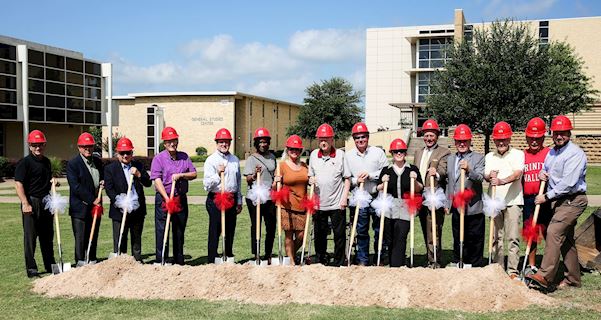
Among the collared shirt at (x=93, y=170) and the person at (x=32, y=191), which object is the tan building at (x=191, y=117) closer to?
the collared shirt at (x=93, y=170)

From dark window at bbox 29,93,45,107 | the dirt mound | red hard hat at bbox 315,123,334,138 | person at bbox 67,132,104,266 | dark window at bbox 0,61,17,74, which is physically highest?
dark window at bbox 0,61,17,74

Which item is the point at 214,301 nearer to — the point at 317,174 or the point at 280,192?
the point at 280,192

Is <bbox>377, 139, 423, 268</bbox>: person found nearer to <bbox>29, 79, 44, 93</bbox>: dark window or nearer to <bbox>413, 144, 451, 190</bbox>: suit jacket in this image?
<bbox>413, 144, 451, 190</bbox>: suit jacket

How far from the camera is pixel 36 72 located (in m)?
31.1

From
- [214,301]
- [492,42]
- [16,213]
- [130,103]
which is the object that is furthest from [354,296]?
[130,103]

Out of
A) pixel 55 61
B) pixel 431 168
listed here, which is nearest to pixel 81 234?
pixel 431 168

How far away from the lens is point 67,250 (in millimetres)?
10102

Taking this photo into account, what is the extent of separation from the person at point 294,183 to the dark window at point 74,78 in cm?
2904

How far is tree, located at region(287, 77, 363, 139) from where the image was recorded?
55.2m

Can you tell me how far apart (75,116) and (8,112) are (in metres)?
5.39

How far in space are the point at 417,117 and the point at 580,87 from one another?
53.4 ft

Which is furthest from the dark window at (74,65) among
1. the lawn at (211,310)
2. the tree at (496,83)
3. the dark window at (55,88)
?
the lawn at (211,310)

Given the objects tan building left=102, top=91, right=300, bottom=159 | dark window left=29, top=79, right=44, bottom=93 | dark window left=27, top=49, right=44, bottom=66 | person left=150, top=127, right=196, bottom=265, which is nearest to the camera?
person left=150, top=127, right=196, bottom=265

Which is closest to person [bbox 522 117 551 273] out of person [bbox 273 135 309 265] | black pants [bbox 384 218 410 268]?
black pants [bbox 384 218 410 268]
